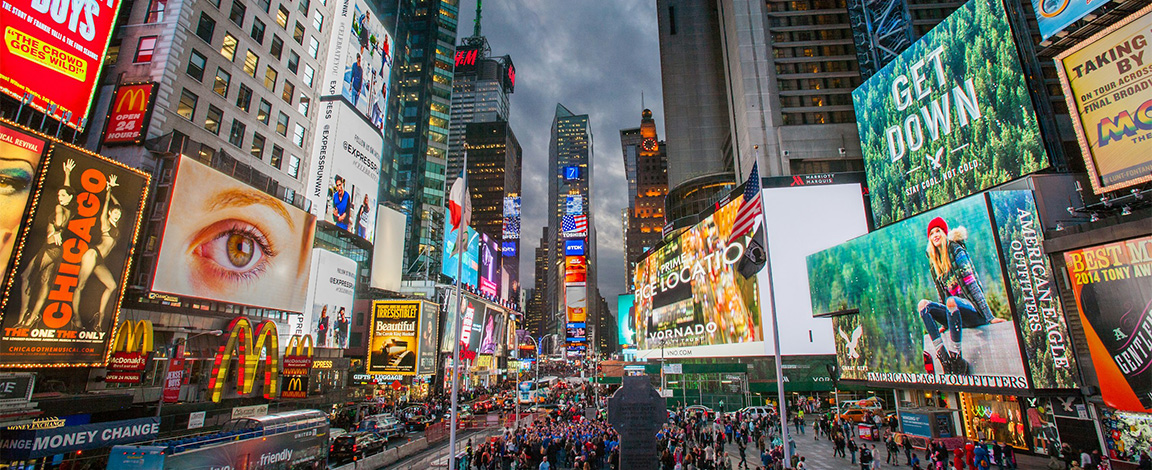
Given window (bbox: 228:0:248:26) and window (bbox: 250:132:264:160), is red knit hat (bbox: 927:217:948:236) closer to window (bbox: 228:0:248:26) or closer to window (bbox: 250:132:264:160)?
window (bbox: 250:132:264:160)

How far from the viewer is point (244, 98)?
120 feet

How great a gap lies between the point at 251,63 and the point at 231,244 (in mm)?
14740

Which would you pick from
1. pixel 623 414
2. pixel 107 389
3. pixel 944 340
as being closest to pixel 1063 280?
pixel 944 340

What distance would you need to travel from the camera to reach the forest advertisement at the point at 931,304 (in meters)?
24.8

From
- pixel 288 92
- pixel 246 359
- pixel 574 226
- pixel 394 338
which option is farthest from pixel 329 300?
pixel 574 226

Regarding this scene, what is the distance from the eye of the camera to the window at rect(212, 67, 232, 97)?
111ft

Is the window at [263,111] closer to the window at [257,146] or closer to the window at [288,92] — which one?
the window at [257,146]

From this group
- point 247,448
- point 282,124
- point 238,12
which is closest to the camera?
point 247,448

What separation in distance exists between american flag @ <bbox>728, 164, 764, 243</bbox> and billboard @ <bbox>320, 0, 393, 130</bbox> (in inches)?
1741

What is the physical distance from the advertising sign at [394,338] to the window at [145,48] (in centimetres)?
3150

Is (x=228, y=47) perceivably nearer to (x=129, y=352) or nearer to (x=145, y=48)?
(x=145, y=48)

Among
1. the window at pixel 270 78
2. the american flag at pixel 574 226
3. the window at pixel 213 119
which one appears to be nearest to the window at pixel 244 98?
the window at pixel 213 119

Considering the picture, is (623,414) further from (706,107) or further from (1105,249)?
(706,107)

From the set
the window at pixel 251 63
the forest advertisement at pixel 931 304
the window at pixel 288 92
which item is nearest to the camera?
the forest advertisement at pixel 931 304
